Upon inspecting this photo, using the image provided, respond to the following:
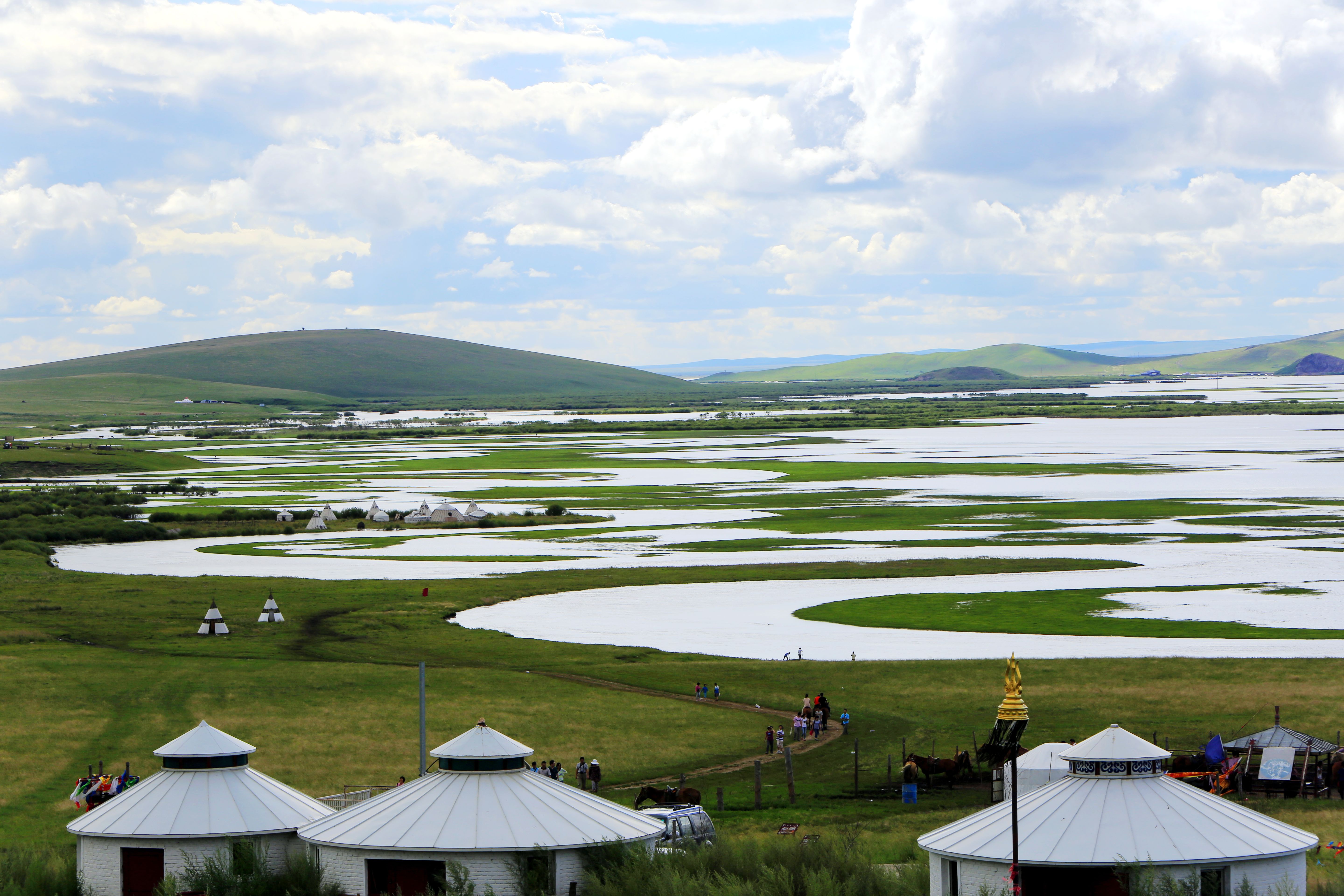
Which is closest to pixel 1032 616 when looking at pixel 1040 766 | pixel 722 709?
pixel 722 709

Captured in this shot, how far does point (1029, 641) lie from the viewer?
207 feet

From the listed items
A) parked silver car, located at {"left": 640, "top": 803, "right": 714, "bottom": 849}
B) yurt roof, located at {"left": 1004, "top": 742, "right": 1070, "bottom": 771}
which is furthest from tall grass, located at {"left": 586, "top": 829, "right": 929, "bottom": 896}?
yurt roof, located at {"left": 1004, "top": 742, "right": 1070, "bottom": 771}

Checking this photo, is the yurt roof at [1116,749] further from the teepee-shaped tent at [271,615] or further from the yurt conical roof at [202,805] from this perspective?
the teepee-shaped tent at [271,615]

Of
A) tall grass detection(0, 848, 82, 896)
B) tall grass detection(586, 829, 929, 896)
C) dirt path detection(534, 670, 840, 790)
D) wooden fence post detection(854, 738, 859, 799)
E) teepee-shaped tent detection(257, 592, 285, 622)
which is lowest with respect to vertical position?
dirt path detection(534, 670, 840, 790)

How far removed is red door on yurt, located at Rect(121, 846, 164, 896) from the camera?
27641mm

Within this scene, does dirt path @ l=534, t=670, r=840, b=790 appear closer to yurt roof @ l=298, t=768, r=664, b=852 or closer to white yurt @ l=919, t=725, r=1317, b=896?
yurt roof @ l=298, t=768, r=664, b=852

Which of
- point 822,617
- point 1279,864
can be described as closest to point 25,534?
point 822,617

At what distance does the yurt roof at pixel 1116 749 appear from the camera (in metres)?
24.8

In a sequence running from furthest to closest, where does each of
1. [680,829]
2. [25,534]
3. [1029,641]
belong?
1. [25,534]
2. [1029,641]
3. [680,829]

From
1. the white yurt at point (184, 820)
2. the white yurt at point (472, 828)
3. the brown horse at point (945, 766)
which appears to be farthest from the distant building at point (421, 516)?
the white yurt at point (472, 828)

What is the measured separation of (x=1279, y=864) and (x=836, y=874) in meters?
7.15

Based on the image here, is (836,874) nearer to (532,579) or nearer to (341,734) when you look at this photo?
(341,734)

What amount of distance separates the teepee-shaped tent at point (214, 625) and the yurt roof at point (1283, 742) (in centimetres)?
4302

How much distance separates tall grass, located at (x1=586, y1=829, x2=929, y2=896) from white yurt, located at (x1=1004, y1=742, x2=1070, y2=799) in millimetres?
6712
